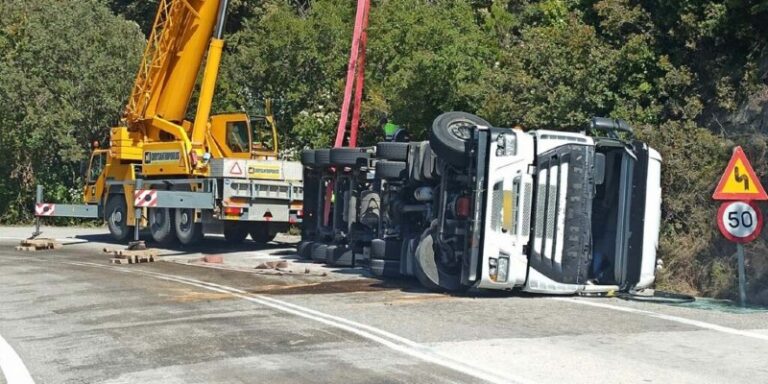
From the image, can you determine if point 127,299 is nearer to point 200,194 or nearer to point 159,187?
point 200,194

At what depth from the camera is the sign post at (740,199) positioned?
13.2 meters

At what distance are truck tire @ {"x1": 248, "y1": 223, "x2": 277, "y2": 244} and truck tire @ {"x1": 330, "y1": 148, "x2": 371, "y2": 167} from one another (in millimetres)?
6613

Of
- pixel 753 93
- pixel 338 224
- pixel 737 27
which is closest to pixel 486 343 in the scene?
pixel 338 224

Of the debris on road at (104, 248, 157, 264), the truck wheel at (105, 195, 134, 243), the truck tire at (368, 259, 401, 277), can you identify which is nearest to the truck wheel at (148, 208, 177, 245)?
the truck wheel at (105, 195, 134, 243)

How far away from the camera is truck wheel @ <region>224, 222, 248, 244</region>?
23920 millimetres

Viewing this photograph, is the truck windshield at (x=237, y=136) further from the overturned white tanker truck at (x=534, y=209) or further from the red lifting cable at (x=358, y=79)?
the overturned white tanker truck at (x=534, y=209)

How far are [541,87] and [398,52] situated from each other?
863 centimetres

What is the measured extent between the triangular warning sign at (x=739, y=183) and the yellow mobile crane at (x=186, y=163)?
11372mm

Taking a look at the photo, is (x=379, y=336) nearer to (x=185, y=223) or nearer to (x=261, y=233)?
(x=185, y=223)

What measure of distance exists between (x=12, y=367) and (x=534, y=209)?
22.7ft

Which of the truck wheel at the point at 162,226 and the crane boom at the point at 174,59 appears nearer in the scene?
the truck wheel at the point at 162,226

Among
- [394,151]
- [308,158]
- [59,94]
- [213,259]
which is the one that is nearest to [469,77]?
[308,158]

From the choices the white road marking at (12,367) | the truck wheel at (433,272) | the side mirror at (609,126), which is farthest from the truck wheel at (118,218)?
the white road marking at (12,367)

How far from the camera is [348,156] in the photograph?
58.5 feet
